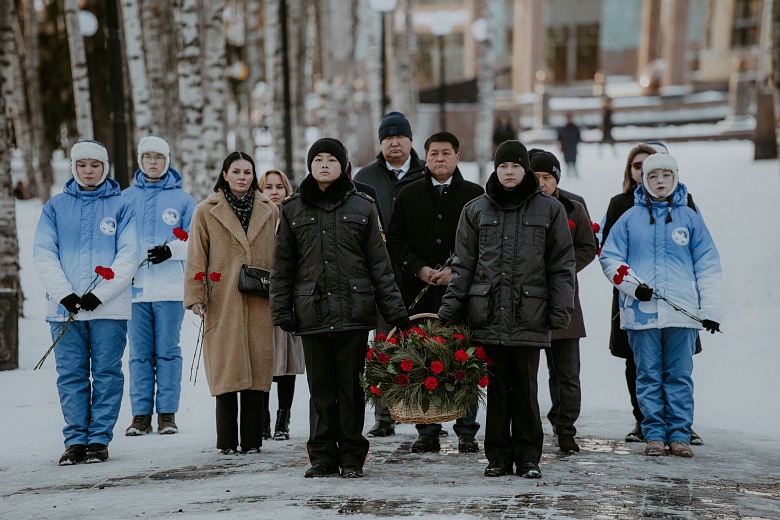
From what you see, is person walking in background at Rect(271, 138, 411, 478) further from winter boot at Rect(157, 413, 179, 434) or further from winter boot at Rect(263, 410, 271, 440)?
winter boot at Rect(157, 413, 179, 434)

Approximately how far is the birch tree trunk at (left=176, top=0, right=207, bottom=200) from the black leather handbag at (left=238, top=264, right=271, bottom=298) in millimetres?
9257

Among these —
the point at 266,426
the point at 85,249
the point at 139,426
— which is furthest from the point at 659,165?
the point at 139,426

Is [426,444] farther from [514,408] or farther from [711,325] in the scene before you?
[711,325]

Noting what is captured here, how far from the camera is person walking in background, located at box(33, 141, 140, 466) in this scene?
7.62m

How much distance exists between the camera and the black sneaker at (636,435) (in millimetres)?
8594

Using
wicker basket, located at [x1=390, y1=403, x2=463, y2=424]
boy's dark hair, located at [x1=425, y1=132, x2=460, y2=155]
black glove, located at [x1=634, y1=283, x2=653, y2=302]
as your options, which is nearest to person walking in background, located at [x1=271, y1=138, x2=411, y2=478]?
wicker basket, located at [x1=390, y1=403, x2=463, y2=424]

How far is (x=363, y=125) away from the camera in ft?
112

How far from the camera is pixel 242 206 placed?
7.98m

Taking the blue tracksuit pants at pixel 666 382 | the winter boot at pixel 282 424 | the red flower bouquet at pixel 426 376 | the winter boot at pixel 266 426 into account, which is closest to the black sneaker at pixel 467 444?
the red flower bouquet at pixel 426 376

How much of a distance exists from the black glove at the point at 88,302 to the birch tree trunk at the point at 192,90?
30.9 feet

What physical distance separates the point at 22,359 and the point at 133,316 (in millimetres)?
3412

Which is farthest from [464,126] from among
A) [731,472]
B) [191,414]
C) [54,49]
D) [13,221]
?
[731,472]

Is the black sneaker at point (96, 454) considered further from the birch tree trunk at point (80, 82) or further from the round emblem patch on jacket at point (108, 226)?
the birch tree trunk at point (80, 82)

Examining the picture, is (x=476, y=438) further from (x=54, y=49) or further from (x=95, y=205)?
(x=54, y=49)
